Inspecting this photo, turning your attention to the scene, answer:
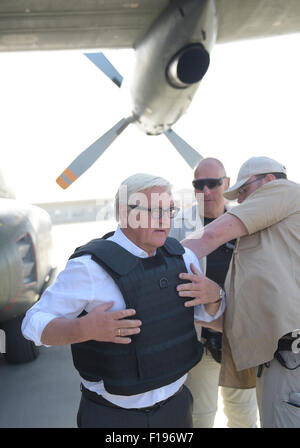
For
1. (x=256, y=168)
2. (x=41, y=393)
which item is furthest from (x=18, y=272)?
(x=256, y=168)

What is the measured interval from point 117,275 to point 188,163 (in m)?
6.58

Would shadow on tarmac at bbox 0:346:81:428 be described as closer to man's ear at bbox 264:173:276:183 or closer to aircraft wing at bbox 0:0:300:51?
man's ear at bbox 264:173:276:183

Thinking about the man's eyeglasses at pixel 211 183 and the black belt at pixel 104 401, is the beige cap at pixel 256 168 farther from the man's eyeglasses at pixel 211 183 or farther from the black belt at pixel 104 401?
the black belt at pixel 104 401

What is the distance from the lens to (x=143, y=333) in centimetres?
180

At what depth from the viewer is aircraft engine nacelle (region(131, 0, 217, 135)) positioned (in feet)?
14.4

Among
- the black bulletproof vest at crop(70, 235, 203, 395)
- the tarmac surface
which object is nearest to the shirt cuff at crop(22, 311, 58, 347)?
the black bulletproof vest at crop(70, 235, 203, 395)

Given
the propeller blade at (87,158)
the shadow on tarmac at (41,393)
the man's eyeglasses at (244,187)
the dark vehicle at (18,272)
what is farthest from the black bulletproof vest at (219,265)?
the propeller blade at (87,158)

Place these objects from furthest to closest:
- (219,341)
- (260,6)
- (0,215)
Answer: (0,215) < (260,6) < (219,341)

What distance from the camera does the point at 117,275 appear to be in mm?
1715

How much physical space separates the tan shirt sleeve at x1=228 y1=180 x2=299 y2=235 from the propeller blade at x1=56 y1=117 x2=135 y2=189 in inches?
201

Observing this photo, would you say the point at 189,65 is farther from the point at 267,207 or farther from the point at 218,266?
the point at 267,207

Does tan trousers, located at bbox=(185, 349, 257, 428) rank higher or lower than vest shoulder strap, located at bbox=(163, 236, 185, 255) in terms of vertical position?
lower
